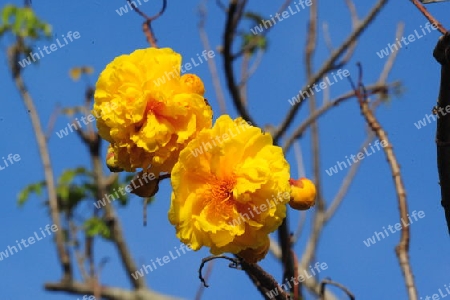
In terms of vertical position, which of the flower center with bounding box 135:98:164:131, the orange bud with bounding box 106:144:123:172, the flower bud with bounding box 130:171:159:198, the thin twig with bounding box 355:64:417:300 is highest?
the flower center with bounding box 135:98:164:131

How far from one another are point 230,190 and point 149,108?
0.17 metres

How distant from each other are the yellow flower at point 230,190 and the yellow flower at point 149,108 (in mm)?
48

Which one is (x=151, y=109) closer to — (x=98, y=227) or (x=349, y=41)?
(x=349, y=41)

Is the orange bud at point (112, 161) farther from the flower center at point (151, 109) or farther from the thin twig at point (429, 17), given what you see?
the thin twig at point (429, 17)

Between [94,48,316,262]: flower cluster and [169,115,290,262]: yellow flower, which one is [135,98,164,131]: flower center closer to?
[94,48,316,262]: flower cluster

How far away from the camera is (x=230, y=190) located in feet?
2.76

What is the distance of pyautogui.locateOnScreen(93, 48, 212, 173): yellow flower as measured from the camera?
0.85m

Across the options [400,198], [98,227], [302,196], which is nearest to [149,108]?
[302,196]

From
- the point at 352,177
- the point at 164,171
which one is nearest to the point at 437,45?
the point at 164,171

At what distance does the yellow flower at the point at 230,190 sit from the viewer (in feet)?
2.66

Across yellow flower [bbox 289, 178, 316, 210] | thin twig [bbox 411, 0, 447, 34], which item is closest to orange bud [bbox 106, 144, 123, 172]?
yellow flower [bbox 289, 178, 316, 210]

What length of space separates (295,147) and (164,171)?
2366mm

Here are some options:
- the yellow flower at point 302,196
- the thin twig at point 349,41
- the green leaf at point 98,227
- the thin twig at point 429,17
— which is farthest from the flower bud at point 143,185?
the green leaf at point 98,227

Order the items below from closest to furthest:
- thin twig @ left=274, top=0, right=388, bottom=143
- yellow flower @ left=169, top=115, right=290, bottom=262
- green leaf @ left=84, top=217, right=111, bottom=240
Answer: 1. yellow flower @ left=169, top=115, right=290, bottom=262
2. thin twig @ left=274, top=0, right=388, bottom=143
3. green leaf @ left=84, top=217, right=111, bottom=240
